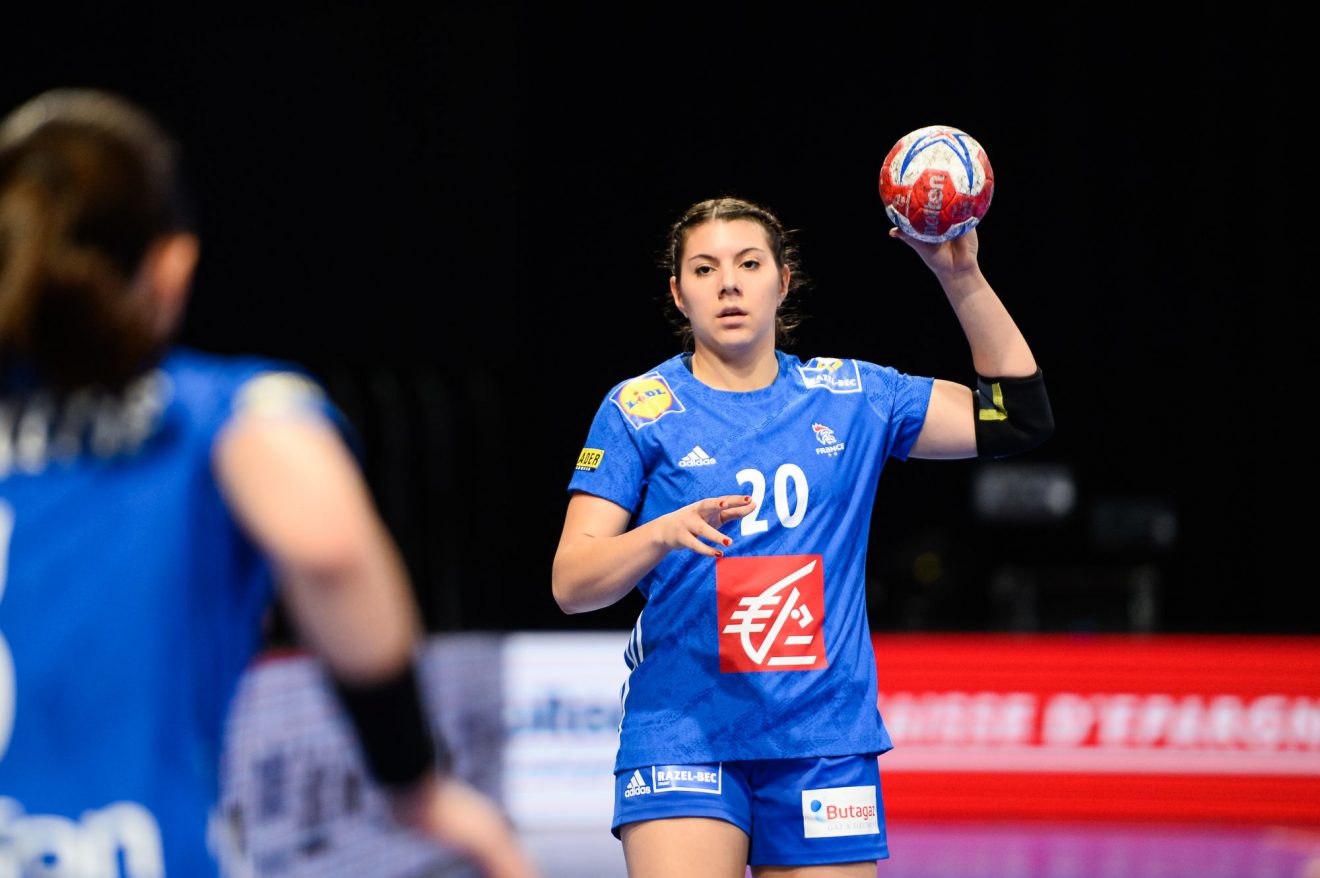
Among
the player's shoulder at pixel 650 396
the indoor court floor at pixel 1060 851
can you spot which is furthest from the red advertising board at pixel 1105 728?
Answer: the player's shoulder at pixel 650 396

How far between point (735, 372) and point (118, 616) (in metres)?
2.21

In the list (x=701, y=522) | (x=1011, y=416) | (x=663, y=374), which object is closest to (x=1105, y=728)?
(x=1011, y=416)

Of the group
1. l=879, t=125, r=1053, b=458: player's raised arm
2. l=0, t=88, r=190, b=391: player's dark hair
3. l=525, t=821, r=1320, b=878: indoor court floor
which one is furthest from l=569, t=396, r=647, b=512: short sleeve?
l=525, t=821, r=1320, b=878: indoor court floor

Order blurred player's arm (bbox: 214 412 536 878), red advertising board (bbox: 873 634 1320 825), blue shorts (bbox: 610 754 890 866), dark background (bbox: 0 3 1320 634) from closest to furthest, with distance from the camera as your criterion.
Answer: blurred player's arm (bbox: 214 412 536 878)
blue shorts (bbox: 610 754 890 866)
red advertising board (bbox: 873 634 1320 825)
dark background (bbox: 0 3 1320 634)

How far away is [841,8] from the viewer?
12016 millimetres

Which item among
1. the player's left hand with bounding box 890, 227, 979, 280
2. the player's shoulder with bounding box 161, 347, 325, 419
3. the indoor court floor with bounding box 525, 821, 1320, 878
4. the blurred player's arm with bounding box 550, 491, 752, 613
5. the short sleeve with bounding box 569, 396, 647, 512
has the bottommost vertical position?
the indoor court floor with bounding box 525, 821, 1320, 878

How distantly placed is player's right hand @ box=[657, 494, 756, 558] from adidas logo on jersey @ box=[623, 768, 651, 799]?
0.60 meters

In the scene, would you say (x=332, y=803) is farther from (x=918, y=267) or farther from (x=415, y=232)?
(x=918, y=267)

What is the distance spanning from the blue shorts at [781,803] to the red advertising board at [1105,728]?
5.90 m

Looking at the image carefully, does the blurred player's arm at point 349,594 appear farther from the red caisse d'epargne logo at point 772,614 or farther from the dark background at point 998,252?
the dark background at point 998,252

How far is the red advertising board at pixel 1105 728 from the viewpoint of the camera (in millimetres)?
8859

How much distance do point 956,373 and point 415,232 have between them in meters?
3.92

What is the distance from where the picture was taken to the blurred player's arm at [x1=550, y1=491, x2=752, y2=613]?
9.53 ft

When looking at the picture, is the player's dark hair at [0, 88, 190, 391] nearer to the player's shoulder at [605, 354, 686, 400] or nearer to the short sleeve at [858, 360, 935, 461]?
the player's shoulder at [605, 354, 686, 400]
